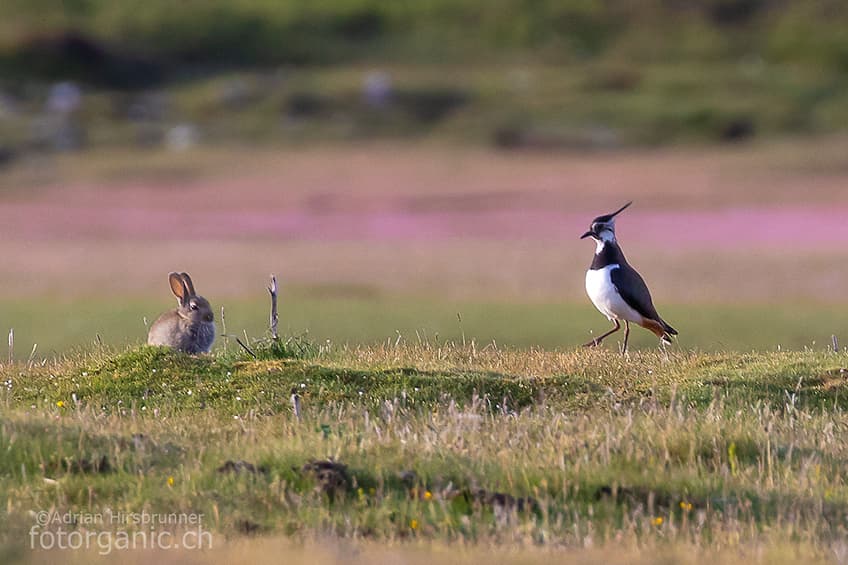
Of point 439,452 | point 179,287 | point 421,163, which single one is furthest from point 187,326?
point 421,163

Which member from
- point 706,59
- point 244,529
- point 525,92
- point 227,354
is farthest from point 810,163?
point 244,529

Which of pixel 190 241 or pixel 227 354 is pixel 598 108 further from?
pixel 227 354

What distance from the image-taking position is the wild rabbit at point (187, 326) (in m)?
13.1

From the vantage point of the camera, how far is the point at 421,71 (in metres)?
101

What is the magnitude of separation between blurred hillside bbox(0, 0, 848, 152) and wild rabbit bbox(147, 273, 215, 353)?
5841cm

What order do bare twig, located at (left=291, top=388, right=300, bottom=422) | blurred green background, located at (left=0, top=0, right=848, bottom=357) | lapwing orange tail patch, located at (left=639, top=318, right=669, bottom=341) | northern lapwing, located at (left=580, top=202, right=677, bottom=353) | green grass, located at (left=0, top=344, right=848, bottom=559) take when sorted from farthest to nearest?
blurred green background, located at (left=0, top=0, right=848, bottom=357) < lapwing orange tail patch, located at (left=639, top=318, right=669, bottom=341) < northern lapwing, located at (left=580, top=202, right=677, bottom=353) < bare twig, located at (left=291, top=388, right=300, bottom=422) < green grass, located at (left=0, top=344, right=848, bottom=559)

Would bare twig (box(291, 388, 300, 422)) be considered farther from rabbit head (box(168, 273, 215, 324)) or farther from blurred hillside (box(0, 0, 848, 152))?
blurred hillside (box(0, 0, 848, 152))

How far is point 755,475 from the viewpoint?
8.70 m

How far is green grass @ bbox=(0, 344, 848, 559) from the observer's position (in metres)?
7.67

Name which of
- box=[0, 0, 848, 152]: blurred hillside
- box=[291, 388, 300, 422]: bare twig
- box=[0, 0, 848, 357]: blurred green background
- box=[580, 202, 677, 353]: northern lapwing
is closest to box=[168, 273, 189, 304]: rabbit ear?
box=[0, 0, 848, 357]: blurred green background

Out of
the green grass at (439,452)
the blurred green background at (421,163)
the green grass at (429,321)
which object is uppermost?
the blurred green background at (421,163)

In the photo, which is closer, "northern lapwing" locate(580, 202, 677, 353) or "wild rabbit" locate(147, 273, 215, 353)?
"wild rabbit" locate(147, 273, 215, 353)

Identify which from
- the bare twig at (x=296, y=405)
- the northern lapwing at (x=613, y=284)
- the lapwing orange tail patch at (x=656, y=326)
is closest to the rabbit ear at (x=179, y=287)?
the bare twig at (x=296, y=405)

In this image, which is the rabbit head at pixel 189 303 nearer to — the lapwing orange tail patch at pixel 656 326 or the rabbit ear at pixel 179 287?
the rabbit ear at pixel 179 287
